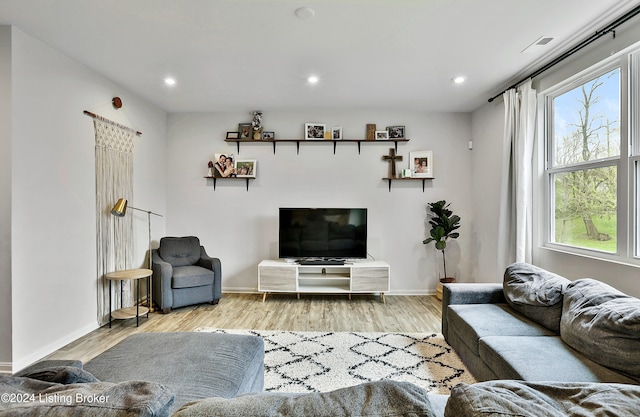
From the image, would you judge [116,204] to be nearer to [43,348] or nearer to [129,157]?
[129,157]

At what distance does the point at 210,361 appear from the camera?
161 cm

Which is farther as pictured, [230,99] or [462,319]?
[230,99]

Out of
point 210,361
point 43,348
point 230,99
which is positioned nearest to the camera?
point 210,361

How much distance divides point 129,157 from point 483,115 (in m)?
4.63

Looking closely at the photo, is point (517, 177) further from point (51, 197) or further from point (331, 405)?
point (51, 197)

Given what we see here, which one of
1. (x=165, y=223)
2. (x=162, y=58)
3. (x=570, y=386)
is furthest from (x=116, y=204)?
(x=570, y=386)

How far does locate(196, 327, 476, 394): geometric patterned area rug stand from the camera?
2266 millimetres

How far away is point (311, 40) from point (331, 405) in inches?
106

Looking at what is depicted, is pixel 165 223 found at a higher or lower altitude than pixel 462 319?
higher

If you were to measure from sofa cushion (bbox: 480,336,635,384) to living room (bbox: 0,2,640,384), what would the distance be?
4.07 ft

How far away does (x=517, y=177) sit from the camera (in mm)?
3334

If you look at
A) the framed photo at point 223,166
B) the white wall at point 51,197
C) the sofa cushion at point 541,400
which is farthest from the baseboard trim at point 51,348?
the sofa cushion at point 541,400

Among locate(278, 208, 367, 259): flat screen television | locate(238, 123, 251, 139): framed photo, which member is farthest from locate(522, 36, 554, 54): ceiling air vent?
locate(238, 123, 251, 139): framed photo

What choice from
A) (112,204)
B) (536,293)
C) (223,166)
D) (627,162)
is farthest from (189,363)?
(223,166)
